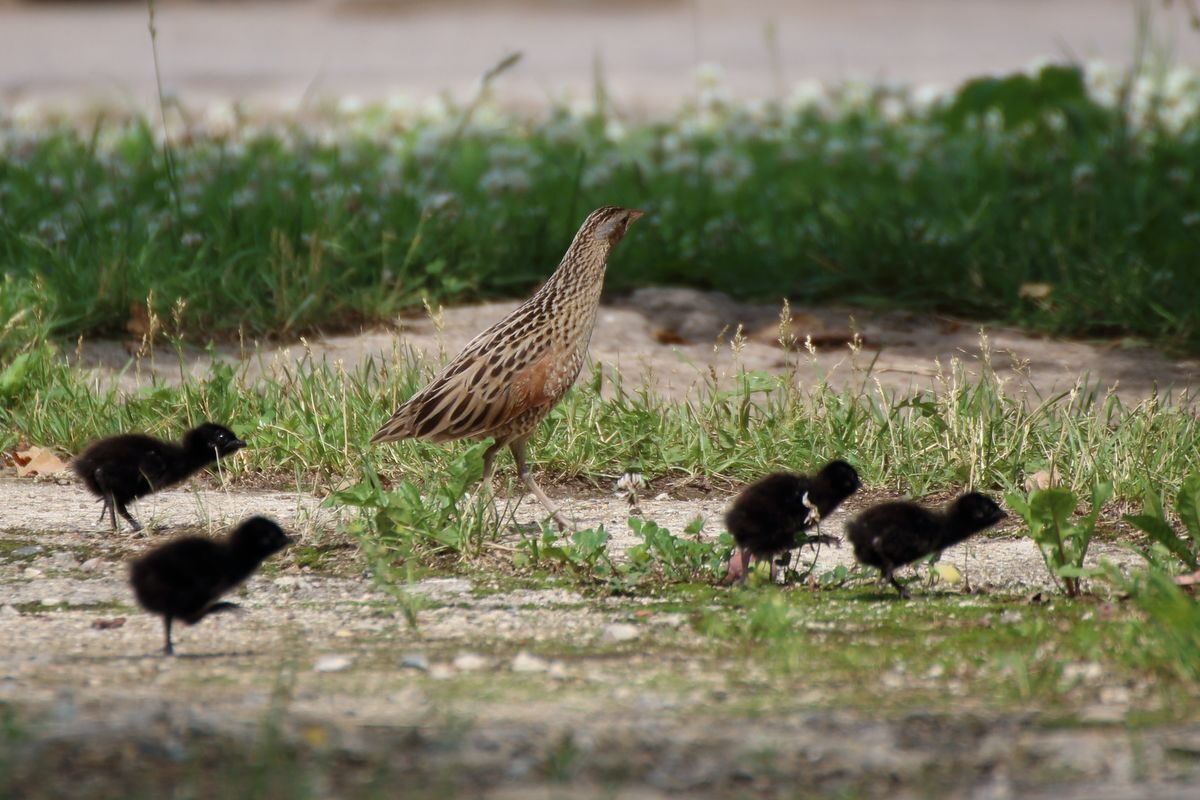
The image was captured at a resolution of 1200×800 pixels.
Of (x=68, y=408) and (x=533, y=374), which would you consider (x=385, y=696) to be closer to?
(x=533, y=374)

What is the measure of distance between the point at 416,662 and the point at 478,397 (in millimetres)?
1648

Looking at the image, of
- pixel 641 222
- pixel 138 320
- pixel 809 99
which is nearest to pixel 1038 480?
pixel 641 222

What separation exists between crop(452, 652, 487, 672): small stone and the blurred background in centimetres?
988

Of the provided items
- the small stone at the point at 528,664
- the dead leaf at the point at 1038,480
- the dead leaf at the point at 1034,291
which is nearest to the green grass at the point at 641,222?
the dead leaf at the point at 1034,291

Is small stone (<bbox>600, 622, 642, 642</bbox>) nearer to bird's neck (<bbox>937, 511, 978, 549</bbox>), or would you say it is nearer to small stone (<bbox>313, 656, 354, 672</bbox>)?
small stone (<bbox>313, 656, 354, 672</bbox>)

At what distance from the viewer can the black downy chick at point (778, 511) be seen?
498 centimetres

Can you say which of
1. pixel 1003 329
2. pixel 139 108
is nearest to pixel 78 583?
pixel 1003 329

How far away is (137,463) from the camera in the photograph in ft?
18.3

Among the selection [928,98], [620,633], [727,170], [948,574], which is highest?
[928,98]

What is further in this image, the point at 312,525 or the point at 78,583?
the point at 312,525

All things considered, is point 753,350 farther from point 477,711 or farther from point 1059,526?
point 477,711

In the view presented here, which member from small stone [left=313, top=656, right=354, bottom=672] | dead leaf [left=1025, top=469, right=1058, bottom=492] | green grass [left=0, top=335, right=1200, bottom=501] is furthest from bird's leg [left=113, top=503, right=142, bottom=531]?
dead leaf [left=1025, top=469, right=1058, bottom=492]

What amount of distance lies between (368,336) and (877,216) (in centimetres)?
317

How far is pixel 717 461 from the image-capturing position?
6.45 metres
